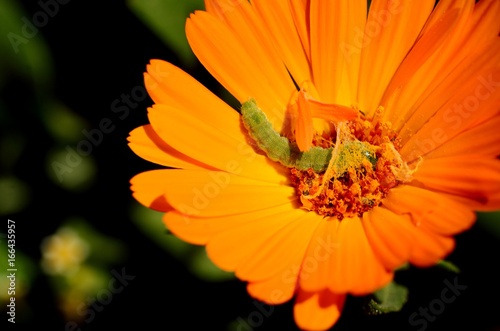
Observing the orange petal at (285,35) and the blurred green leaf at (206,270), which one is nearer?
the orange petal at (285,35)

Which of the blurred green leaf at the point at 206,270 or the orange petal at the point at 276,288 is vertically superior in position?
the orange petal at the point at 276,288

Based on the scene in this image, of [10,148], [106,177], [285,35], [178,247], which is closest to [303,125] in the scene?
[285,35]

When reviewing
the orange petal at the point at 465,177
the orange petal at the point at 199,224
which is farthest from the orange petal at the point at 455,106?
the orange petal at the point at 199,224

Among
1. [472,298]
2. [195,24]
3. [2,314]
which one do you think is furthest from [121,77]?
[472,298]

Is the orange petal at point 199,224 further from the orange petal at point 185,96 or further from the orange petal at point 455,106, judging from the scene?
the orange petal at point 455,106

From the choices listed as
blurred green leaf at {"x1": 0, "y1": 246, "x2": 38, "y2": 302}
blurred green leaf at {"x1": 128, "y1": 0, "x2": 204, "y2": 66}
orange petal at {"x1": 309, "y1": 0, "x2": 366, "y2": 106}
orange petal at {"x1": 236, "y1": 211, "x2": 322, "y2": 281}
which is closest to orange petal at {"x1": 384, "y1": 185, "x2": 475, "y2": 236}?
orange petal at {"x1": 236, "y1": 211, "x2": 322, "y2": 281}
